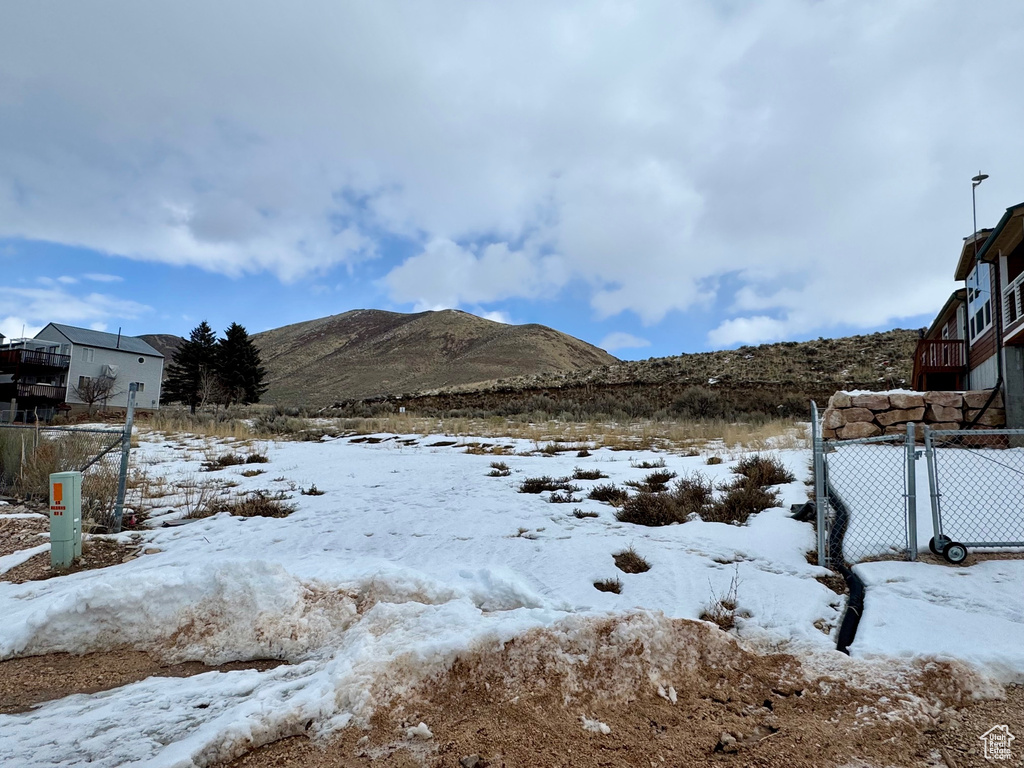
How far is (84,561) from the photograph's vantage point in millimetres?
5477

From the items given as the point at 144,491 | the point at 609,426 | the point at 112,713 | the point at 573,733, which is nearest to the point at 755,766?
the point at 573,733

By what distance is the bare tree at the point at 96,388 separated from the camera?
39.7m

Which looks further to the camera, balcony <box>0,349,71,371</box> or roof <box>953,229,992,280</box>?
balcony <box>0,349,71,371</box>

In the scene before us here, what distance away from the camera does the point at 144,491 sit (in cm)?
828

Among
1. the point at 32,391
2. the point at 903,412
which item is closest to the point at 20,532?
the point at 903,412

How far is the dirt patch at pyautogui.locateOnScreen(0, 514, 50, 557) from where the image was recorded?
599cm

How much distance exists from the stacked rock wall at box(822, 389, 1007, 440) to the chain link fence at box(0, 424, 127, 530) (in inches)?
525

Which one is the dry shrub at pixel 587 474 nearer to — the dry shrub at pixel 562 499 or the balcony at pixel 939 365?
the dry shrub at pixel 562 499

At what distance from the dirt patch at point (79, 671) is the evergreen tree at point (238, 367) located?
50.4 metres

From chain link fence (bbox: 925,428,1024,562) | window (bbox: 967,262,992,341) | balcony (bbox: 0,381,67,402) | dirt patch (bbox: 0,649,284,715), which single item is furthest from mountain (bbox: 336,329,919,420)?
balcony (bbox: 0,381,67,402)

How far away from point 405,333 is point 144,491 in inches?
4577

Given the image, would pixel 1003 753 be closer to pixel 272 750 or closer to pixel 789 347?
pixel 272 750

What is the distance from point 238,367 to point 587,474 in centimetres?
5093

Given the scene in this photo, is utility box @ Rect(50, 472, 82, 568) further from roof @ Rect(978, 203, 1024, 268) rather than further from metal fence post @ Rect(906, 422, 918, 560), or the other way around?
roof @ Rect(978, 203, 1024, 268)
